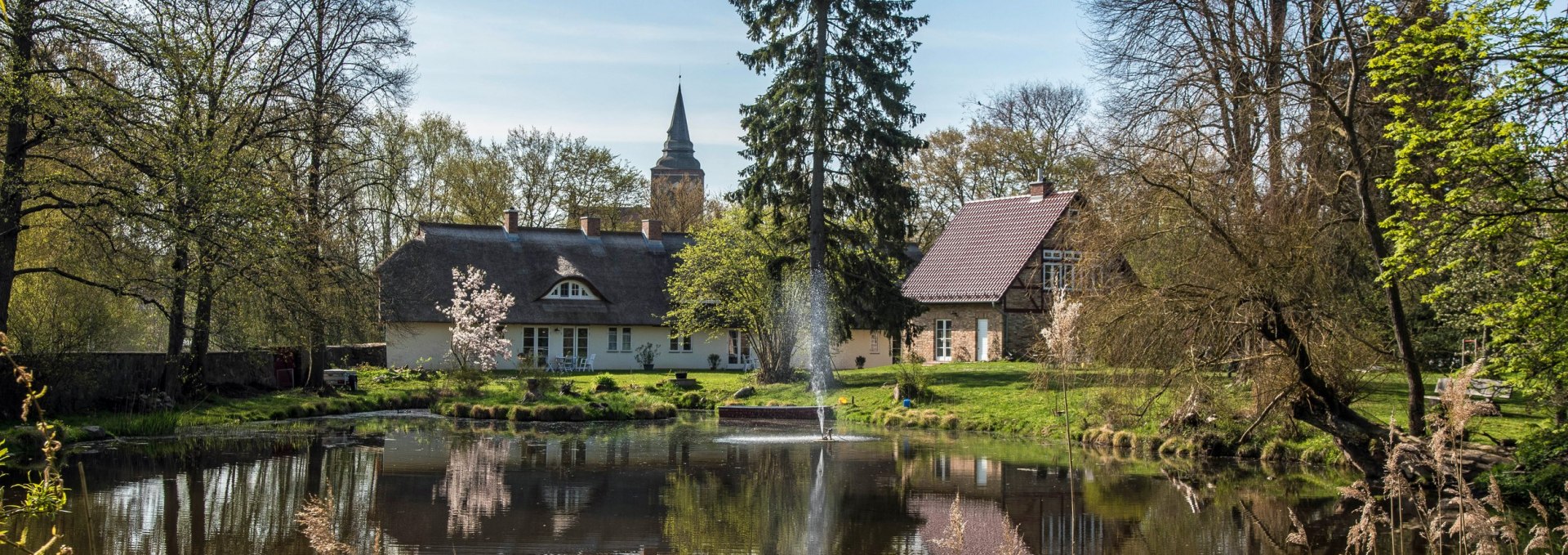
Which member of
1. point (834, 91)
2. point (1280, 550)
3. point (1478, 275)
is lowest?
point (1280, 550)

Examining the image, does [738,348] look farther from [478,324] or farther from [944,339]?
[478,324]

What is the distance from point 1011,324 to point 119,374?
23.8m

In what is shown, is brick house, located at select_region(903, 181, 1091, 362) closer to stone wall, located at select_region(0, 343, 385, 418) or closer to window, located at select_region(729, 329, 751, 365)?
window, located at select_region(729, 329, 751, 365)

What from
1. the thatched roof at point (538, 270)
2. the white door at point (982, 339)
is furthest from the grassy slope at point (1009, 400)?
the thatched roof at point (538, 270)

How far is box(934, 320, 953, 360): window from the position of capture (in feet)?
123

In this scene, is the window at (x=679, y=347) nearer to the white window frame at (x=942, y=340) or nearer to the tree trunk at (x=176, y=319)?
the white window frame at (x=942, y=340)

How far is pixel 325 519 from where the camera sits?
4.66 meters

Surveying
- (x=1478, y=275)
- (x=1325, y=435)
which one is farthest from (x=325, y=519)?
(x=1325, y=435)

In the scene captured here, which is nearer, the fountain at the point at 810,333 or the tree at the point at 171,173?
the tree at the point at 171,173

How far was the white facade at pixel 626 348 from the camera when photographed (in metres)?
38.9

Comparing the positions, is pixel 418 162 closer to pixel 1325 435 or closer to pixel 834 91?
pixel 834 91

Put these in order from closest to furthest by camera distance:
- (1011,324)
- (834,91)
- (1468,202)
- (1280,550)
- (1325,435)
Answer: (1280,550) < (1468,202) < (1325,435) < (834,91) < (1011,324)

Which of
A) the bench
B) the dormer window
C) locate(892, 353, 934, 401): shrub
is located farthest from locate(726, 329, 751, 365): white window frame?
the bench

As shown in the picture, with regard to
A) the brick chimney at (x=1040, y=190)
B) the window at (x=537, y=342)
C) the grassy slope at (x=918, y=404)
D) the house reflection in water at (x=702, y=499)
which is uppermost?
the brick chimney at (x=1040, y=190)
